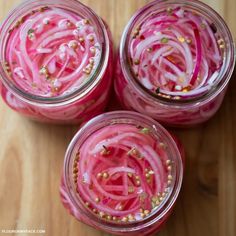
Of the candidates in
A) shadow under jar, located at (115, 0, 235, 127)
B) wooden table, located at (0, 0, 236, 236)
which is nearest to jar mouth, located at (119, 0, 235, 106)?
shadow under jar, located at (115, 0, 235, 127)

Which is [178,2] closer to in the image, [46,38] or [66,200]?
[46,38]

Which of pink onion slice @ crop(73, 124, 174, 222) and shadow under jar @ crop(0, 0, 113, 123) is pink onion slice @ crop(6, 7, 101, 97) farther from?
pink onion slice @ crop(73, 124, 174, 222)

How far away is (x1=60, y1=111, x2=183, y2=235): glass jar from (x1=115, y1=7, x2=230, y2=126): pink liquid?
0.06m

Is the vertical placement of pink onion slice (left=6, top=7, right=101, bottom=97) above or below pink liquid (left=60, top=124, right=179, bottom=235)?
above

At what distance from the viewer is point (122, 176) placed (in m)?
0.95

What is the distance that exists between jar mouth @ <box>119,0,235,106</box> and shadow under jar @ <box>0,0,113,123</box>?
1.5 inches

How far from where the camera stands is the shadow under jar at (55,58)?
93cm

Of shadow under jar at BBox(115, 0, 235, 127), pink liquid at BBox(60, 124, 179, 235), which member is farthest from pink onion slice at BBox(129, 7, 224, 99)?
pink liquid at BBox(60, 124, 179, 235)

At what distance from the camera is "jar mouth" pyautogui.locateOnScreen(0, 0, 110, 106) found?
0.92m

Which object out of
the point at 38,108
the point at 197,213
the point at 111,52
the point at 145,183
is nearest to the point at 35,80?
the point at 38,108

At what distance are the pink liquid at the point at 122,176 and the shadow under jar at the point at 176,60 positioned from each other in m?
0.08

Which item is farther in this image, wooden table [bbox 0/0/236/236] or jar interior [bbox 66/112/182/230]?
wooden table [bbox 0/0/236/236]

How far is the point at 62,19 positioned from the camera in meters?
0.98

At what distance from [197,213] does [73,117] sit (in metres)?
0.32
